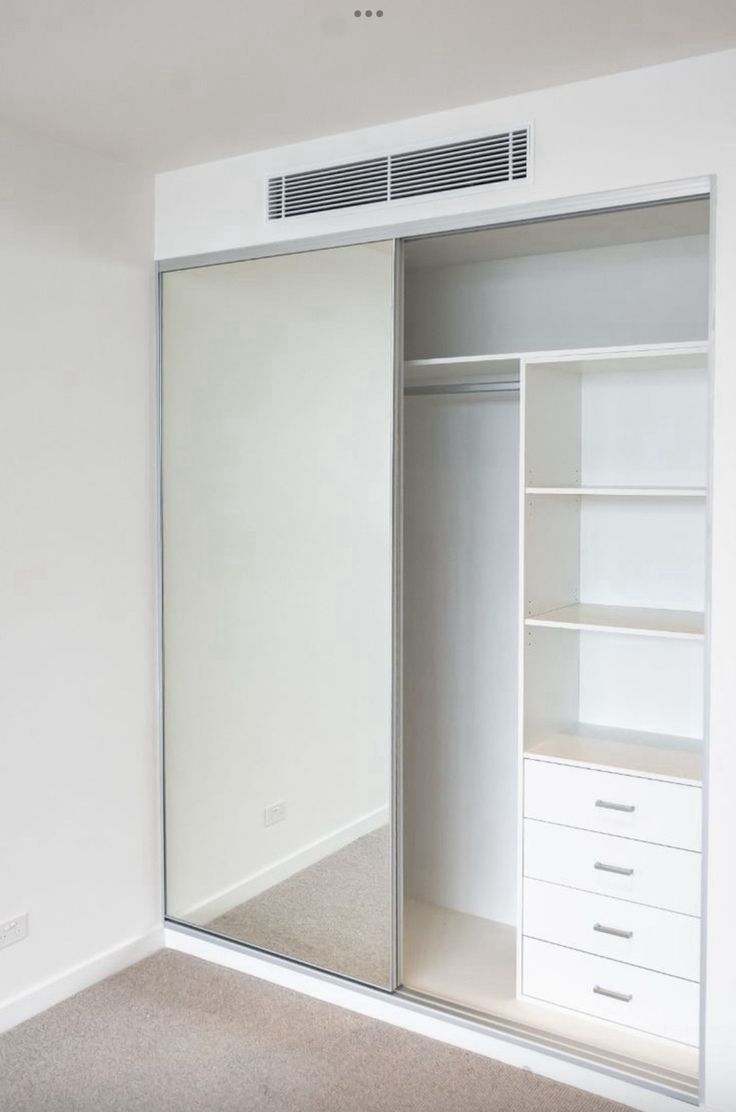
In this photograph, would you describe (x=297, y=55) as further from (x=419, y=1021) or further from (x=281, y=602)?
(x=419, y=1021)

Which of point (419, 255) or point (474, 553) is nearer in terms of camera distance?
point (419, 255)

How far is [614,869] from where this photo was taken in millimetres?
2793

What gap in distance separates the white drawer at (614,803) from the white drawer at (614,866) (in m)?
0.03

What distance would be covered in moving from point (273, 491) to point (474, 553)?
807 millimetres

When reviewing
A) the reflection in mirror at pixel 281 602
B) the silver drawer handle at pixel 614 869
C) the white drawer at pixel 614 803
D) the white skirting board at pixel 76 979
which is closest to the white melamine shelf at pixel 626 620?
the white drawer at pixel 614 803

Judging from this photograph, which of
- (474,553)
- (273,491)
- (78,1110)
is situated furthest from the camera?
(474,553)

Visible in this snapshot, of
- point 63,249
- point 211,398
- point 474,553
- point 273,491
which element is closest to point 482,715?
point 474,553

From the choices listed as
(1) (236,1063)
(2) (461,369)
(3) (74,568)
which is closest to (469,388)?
(2) (461,369)

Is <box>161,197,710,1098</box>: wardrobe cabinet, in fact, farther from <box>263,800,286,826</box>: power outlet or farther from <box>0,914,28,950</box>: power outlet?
<box>0,914,28,950</box>: power outlet

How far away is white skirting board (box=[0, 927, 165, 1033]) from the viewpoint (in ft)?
9.77

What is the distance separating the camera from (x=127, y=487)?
10.8 ft

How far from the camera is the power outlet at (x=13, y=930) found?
294cm

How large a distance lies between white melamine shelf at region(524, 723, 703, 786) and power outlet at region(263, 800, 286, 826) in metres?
0.82

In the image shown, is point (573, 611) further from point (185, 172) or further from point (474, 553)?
point (185, 172)
